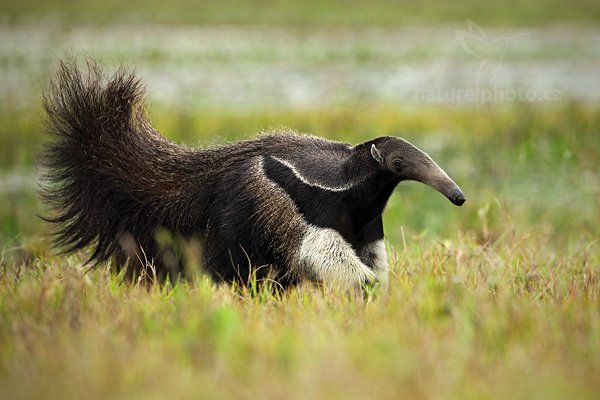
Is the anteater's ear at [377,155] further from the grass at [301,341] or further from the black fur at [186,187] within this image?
the grass at [301,341]

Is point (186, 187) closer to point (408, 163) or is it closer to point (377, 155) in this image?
point (377, 155)

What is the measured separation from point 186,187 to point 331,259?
124cm

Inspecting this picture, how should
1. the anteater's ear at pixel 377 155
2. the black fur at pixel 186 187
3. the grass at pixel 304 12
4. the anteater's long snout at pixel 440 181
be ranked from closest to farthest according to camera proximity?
the anteater's long snout at pixel 440 181
the anteater's ear at pixel 377 155
the black fur at pixel 186 187
the grass at pixel 304 12

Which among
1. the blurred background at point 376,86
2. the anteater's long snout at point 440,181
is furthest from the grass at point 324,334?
the blurred background at point 376,86

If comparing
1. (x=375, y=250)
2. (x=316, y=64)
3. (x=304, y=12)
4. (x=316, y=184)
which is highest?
(x=304, y=12)

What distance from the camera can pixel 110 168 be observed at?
6.02 meters

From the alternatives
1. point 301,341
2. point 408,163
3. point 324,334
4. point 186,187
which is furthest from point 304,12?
point 301,341

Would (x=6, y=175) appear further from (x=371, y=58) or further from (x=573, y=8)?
(x=573, y=8)

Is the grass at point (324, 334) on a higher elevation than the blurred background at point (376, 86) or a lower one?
lower

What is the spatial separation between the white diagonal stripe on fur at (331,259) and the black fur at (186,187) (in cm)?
7

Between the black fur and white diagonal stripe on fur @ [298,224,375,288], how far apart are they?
0.07m

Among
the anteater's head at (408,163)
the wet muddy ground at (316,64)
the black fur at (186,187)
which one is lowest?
the black fur at (186,187)

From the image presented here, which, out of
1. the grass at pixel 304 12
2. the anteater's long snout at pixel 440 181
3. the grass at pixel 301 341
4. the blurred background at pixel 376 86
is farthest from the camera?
the grass at pixel 304 12

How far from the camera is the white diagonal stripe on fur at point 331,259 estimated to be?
5277 millimetres
